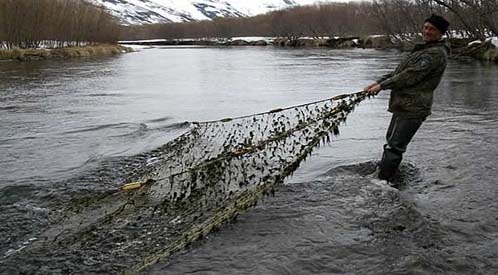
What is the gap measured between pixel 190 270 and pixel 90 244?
1.23 metres

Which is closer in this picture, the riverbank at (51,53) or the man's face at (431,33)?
the man's face at (431,33)

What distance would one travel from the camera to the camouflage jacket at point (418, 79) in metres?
6.19

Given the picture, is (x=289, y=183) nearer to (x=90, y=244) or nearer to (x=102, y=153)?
(x=90, y=244)

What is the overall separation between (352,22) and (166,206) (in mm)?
102437

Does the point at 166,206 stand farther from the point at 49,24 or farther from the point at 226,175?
the point at 49,24

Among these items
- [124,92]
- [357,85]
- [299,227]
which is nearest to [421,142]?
[299,227]

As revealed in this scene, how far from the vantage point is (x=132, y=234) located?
5672 mm

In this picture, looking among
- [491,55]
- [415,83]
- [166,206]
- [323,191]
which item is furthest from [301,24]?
[166,206]

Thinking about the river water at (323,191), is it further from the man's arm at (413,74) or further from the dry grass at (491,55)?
the dry grass at (491,55)

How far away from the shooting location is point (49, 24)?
54875mm

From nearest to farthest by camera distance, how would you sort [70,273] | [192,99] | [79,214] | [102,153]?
[70,273]
[79,214]
[102,153]
[192,99]

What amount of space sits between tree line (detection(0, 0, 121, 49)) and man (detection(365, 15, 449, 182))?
49.7m

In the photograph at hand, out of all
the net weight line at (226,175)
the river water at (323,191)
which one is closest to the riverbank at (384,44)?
the river water at (323,191)

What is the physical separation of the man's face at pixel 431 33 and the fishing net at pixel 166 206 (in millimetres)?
1082
